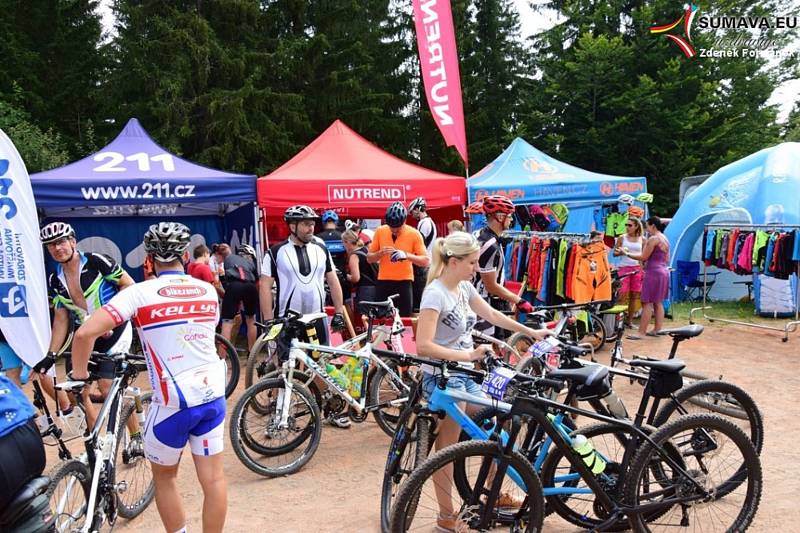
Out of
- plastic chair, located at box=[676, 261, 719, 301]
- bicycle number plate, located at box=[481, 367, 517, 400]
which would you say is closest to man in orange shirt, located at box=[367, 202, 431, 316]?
bicycle number plate, located at box=[481, 367, 517, 400]

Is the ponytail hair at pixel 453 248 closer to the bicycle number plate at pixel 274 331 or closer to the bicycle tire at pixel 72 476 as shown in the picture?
the bicycle number plate at pixel 274 331

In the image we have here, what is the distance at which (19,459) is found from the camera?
229 cm

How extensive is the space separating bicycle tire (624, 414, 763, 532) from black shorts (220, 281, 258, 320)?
18.5 feet

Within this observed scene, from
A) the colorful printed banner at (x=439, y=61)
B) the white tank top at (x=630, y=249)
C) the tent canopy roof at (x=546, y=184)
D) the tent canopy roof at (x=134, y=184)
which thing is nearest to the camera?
the tent canopy roof at (x=134, y=184)

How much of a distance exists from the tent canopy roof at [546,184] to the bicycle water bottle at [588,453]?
905 cm

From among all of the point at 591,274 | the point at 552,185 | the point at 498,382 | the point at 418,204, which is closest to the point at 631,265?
the point at 591,274

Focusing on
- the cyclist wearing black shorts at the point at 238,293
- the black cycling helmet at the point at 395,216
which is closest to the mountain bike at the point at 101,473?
the black cycling helmet at the point at 395,216

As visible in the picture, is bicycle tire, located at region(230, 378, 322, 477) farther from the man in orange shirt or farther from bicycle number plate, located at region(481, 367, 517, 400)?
the man in orange shirt

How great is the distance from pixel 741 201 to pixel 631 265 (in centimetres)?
441

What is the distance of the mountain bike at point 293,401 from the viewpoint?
4539 mm

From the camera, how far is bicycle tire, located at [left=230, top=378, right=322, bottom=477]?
446 cm

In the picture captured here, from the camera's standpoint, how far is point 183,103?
2031 cm

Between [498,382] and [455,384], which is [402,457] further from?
[498,382]

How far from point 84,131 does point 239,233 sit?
1542 cm
